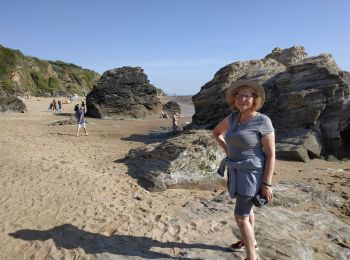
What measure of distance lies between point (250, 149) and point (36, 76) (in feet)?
237

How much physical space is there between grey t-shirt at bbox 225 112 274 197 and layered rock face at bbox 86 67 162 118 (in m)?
25.4

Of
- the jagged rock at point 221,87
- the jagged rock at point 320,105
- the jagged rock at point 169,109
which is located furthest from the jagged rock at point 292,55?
the jagged rock at point 169,109

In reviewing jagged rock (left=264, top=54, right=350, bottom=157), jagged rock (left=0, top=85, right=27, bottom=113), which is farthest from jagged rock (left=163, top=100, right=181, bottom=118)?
jagged rock (left=264, top=54, right=350, bottom=157)

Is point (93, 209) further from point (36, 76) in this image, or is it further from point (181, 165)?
point (36, 76)

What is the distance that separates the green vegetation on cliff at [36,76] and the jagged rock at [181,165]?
48.1 m

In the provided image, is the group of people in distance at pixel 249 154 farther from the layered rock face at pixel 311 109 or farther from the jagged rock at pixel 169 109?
the jagged rock at pixel 169 109

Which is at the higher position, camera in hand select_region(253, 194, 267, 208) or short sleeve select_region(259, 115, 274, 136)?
short sleeve select_region(259, 115, 274, 136)

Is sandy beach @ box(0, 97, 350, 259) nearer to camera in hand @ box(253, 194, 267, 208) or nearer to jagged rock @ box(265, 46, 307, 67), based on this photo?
camera in hand @ box(253, 194, 267, 208)

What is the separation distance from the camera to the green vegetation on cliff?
61094 millimetres

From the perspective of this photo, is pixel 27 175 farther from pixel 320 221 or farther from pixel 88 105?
pixel 88 105

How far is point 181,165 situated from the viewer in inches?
353

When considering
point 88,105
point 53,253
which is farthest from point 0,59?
point 53,253

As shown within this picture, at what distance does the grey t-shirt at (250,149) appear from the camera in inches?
163

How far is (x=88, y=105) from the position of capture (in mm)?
30219
